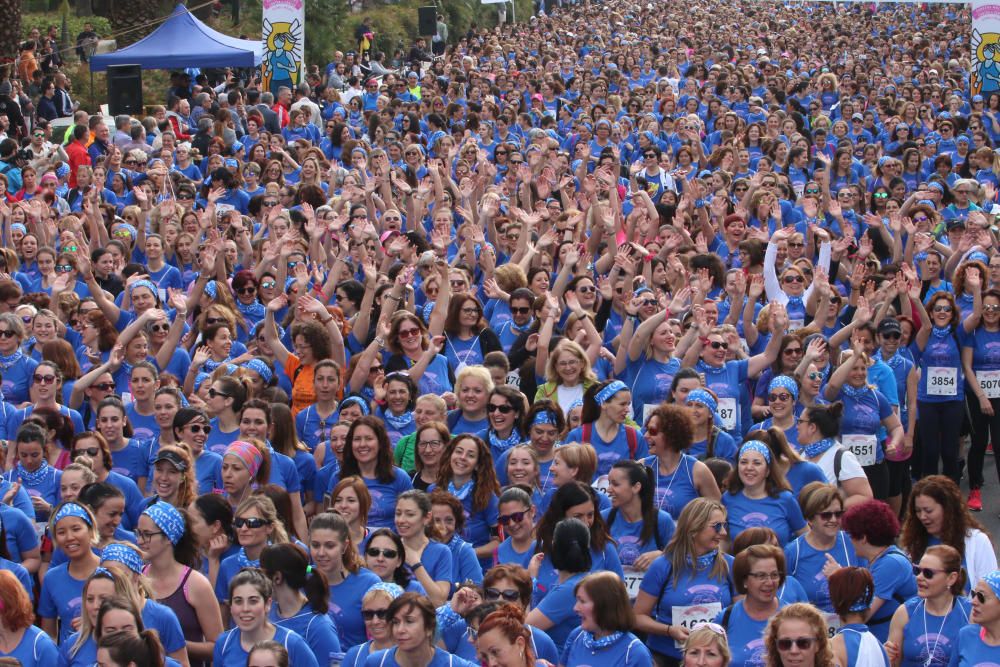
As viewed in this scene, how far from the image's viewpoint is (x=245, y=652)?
6195mm

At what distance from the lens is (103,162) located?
1562cm

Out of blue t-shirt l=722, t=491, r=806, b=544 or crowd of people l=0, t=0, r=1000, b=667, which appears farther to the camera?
blue t-shirt l=722, t=491, r=806, b=544

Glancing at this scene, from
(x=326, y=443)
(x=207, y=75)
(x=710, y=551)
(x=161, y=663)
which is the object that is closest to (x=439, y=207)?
(x=326, y=443)

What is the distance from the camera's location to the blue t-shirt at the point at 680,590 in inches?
268

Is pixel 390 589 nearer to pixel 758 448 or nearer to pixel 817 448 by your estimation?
pixel 758 448

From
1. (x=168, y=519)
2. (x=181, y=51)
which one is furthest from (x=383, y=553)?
(x=181, y=51)

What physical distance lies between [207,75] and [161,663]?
2184 cm

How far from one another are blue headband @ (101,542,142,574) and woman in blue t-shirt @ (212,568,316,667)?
0.54 meters

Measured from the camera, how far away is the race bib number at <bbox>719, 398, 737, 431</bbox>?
9.36 metres

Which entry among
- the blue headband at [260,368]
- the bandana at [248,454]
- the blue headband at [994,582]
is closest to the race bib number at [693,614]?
the blue headband at [994,582]

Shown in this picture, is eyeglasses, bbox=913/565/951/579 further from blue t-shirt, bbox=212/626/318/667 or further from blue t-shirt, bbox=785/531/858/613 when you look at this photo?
blue t-shirt, bbox=212/626/318/667

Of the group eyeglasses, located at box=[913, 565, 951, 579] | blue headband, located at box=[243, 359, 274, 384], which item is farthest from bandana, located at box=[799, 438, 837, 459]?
blue headband, located at box=[243, 359, 274, 384]

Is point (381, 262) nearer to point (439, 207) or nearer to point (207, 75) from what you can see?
point (439, 207)

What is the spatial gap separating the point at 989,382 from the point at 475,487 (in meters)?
4.40
